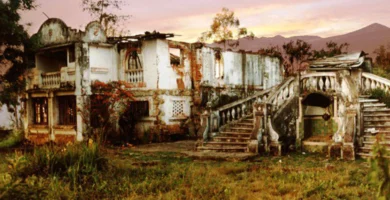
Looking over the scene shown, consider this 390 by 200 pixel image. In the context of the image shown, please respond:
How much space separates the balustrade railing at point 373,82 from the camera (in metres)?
16.2

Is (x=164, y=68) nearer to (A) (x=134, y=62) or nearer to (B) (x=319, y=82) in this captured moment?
Result: (A) (x=134, y=62)

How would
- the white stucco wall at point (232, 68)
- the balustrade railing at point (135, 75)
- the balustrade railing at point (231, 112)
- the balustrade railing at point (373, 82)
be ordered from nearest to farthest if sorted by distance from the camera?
the balustrade railing at point (373, 82)
the balustrade railing at point (231, 112)
the balustrade railing at point (135, 75)
the white stucco wall at point (232, 68)

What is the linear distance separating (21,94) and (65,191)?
18.5m

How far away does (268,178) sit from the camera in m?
9.72

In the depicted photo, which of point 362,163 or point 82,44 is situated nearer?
point 362,163

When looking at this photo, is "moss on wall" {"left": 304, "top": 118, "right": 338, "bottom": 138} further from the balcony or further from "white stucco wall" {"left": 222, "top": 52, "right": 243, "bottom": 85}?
the balcony

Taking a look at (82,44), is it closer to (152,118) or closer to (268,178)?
(152,118)

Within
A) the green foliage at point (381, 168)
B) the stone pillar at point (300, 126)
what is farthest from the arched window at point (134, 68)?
the green foliage at point (381, 168)

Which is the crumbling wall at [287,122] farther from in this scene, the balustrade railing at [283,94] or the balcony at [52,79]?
the balcony at [52,79]

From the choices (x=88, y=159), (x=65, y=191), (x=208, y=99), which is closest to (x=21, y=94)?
(x=208, y=99)

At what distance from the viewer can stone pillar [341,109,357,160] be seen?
1334 centimetres

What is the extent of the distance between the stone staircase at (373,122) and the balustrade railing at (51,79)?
1571 centimetres

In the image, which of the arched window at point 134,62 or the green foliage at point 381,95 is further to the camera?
the arched window at point 134,62

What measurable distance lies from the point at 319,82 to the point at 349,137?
2.63 m
